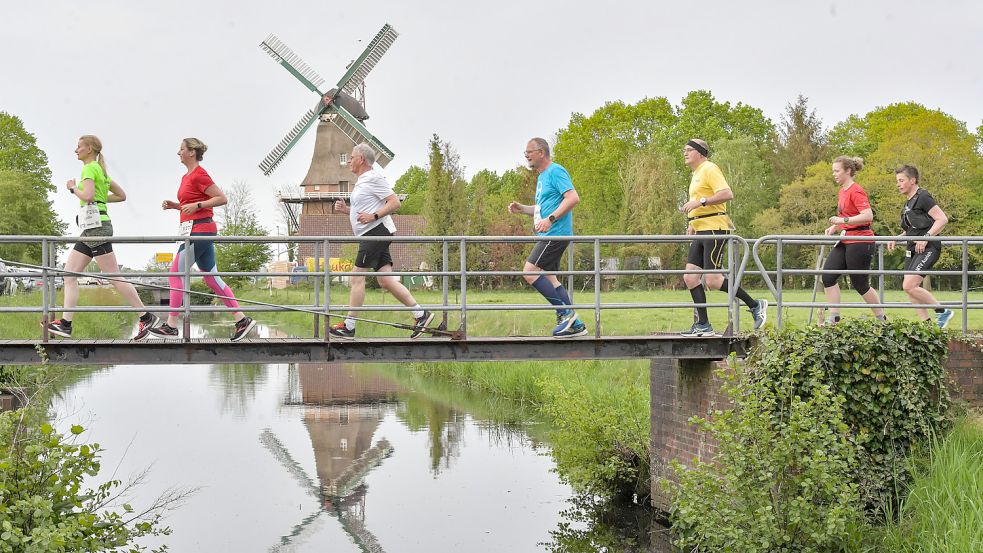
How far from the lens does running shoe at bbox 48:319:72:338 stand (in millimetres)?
9906

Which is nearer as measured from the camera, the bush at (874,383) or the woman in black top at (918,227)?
the bush at (874,383)

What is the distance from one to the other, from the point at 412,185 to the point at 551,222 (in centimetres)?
9673

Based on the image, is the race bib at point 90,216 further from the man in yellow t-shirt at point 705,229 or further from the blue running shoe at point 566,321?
the man in yellow t-shirt at point 705,229

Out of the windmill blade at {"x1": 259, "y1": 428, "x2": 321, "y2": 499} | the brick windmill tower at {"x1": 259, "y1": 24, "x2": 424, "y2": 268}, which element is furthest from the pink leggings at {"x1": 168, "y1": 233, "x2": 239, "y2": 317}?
the brick windmill tower at {"x1": 259, "y1": 24, "x2": 424, "y2": 268}

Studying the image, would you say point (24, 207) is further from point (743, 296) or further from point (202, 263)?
point (743, 296)

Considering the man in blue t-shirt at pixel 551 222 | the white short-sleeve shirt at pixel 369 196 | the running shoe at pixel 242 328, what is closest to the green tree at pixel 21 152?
the running shoe at pixel 242 328

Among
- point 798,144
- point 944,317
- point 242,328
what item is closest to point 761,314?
point 944,317

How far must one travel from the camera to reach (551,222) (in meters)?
10.2

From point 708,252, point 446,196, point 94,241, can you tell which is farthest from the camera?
point 446,196

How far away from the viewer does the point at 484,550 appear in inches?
490

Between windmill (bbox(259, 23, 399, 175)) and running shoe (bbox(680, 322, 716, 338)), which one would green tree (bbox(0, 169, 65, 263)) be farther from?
running shoe (bbox(680, 322, 716, 338))

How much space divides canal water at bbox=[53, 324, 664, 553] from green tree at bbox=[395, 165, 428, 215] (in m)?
69.4

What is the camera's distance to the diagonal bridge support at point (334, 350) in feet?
31.2

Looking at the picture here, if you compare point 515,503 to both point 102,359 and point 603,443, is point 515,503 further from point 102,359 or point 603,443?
point 102,359
